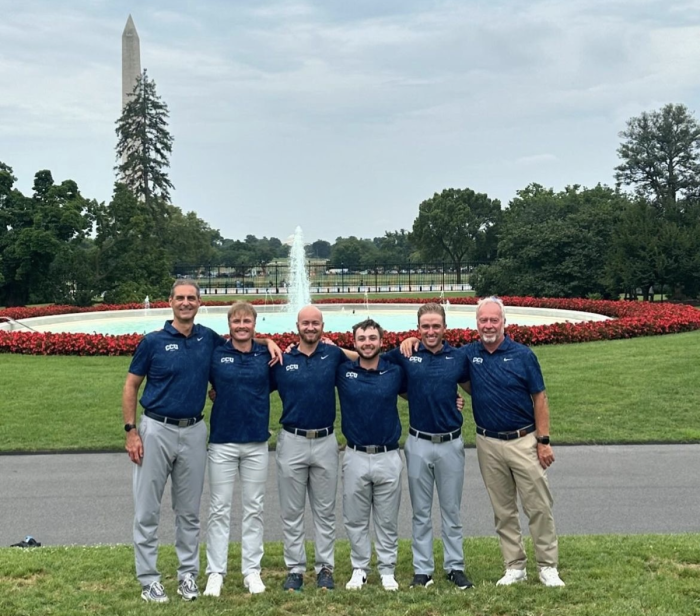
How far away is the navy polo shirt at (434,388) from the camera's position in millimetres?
4777

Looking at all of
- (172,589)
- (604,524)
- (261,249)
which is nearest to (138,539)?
(172,589)

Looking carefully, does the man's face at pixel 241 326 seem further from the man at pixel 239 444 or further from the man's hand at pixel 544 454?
the man's hand at pixel 544 454

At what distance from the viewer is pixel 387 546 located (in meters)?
4.76

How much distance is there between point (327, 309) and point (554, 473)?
22643mm

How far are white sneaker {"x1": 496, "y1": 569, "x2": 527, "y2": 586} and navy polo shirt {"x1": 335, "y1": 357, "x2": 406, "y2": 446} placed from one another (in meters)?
1.11

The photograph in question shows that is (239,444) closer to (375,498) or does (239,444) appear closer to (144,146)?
(375,498)

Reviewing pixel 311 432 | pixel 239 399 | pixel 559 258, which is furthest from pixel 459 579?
pixel 559 258

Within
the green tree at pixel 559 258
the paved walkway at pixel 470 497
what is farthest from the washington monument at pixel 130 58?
the paved walkway at pixel 470 497

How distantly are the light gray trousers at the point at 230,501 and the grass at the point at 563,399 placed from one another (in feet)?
14.0

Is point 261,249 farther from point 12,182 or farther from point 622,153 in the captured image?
point 12,182

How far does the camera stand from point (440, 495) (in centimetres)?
483

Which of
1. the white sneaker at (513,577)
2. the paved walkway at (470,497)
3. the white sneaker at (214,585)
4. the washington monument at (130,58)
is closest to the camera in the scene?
the white sneaker at (214,585)

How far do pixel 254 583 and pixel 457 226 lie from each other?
5773 centimetres

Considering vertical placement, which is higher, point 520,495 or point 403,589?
point 520,495
